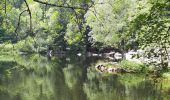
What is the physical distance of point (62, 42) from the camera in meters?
71.7

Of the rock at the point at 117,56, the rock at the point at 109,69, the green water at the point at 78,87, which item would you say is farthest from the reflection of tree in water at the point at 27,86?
the rock at the point at 117,56

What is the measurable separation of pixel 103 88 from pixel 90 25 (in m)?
23.0

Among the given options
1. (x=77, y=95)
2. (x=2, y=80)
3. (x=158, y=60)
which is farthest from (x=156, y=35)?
(x=2, y=80)

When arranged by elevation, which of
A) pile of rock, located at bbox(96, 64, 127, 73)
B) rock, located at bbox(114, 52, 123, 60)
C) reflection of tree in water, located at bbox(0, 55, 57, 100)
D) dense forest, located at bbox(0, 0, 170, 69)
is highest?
dense forest, located at bbox(0, 0, 170, 69)

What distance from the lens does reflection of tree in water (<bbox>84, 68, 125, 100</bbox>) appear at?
2505 cm

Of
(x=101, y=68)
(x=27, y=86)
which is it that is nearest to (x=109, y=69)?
(x=101, y=68)

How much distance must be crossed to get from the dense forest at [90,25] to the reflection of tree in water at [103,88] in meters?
4.23

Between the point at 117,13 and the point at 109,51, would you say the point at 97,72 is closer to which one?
the point at 117,13

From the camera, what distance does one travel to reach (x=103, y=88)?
28.7 m

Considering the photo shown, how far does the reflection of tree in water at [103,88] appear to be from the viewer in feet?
82.2

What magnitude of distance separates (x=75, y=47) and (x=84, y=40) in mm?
5274

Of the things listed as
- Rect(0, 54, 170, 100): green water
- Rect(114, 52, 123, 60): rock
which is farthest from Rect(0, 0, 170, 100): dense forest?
Rect(114, 52, 123, 60): rock

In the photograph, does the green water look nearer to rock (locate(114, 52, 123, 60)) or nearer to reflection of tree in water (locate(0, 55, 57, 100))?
reflection of tree in water (locate(0, 55, 57, 100))

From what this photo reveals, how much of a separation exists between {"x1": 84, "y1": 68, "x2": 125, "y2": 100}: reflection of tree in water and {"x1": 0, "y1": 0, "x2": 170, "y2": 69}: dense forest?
4.23m
